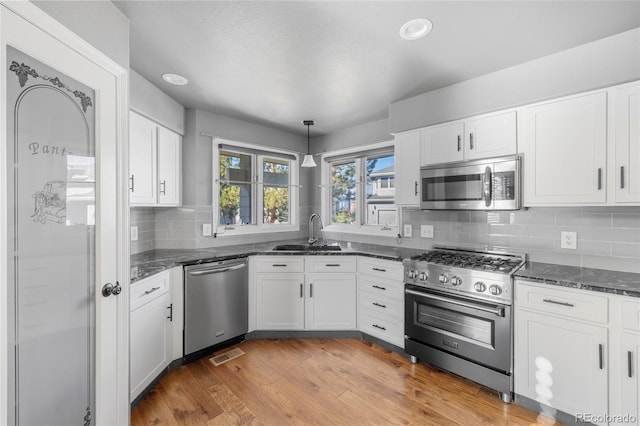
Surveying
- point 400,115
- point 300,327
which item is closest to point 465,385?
Result: point 300,327

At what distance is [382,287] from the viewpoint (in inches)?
110

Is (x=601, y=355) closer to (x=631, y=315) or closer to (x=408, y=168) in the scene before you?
(x=631, y=315)

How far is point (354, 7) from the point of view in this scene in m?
1.53

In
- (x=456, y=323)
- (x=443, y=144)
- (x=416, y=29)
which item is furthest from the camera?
(x=443, y=144)

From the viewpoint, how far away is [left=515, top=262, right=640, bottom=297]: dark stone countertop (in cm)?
167

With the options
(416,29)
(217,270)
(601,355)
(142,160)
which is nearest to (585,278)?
(601,355)

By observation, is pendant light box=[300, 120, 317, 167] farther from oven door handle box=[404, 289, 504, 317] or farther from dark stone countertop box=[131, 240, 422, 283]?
oven door handle box=[404, 289, 504, 317]

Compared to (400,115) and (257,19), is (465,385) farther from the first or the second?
(257,19)

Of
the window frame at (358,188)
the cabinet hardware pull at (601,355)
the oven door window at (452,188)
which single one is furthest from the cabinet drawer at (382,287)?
the cabinet hardware pull at (601,355)

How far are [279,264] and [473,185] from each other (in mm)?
1960

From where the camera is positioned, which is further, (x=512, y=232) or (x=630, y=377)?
(x=512, y=232)

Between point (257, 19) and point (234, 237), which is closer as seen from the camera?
point (257, 19)

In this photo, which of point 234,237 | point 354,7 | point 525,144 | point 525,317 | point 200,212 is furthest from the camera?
point 234,237

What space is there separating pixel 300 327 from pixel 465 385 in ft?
5.07
